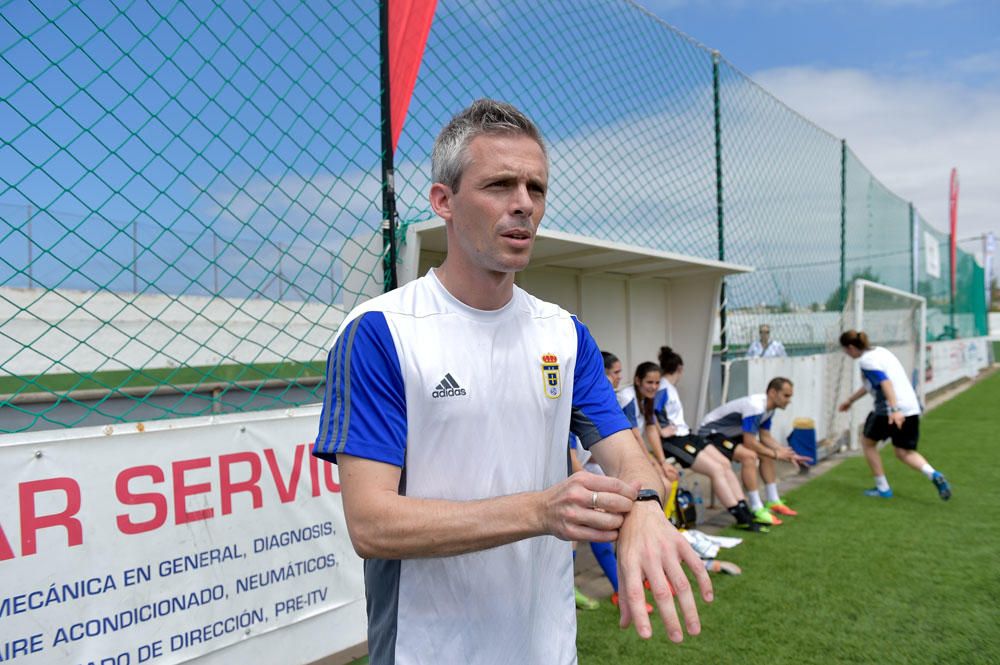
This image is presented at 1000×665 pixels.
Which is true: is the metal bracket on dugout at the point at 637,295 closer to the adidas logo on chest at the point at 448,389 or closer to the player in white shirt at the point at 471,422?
the player in white shirt at the point at 471,422

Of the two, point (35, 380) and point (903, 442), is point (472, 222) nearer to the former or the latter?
point (35, 380)

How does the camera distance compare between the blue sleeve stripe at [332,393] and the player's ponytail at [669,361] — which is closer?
the blue sleeve stripe at [332,393]

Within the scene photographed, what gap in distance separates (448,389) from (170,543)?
1897 mm

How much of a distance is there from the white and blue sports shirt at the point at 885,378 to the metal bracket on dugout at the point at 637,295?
226cm

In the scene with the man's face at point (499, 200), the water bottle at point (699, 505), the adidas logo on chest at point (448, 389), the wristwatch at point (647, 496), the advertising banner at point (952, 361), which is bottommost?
the water bottle at point (699, 505)

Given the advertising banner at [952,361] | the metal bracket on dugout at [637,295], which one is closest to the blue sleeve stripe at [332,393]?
the metal bracket on dugout at [637,295]

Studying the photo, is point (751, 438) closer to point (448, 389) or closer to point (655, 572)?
point (448, 389)

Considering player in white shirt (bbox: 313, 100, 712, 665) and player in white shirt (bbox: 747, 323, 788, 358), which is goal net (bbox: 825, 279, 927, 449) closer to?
player in white shirt (bbox: 747, 323, 788, 358)

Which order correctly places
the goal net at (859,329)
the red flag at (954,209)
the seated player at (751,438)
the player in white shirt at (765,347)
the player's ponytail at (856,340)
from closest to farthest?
1. the seated player at (751,438)
2. the player's ponytail at (856,340)
3. the player in white shirt at (765,347)
4. the goal net at (859,329)
5. the red flag at (954,209)

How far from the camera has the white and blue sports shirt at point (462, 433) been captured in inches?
51.9

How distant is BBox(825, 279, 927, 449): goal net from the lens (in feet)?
33.6

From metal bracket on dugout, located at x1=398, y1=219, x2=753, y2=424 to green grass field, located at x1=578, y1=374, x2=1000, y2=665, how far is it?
1.89 m

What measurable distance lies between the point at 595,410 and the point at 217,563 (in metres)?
2.03

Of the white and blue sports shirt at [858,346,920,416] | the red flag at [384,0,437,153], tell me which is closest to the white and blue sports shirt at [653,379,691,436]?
the white and blue sports shirt at [858,346,920,416]
